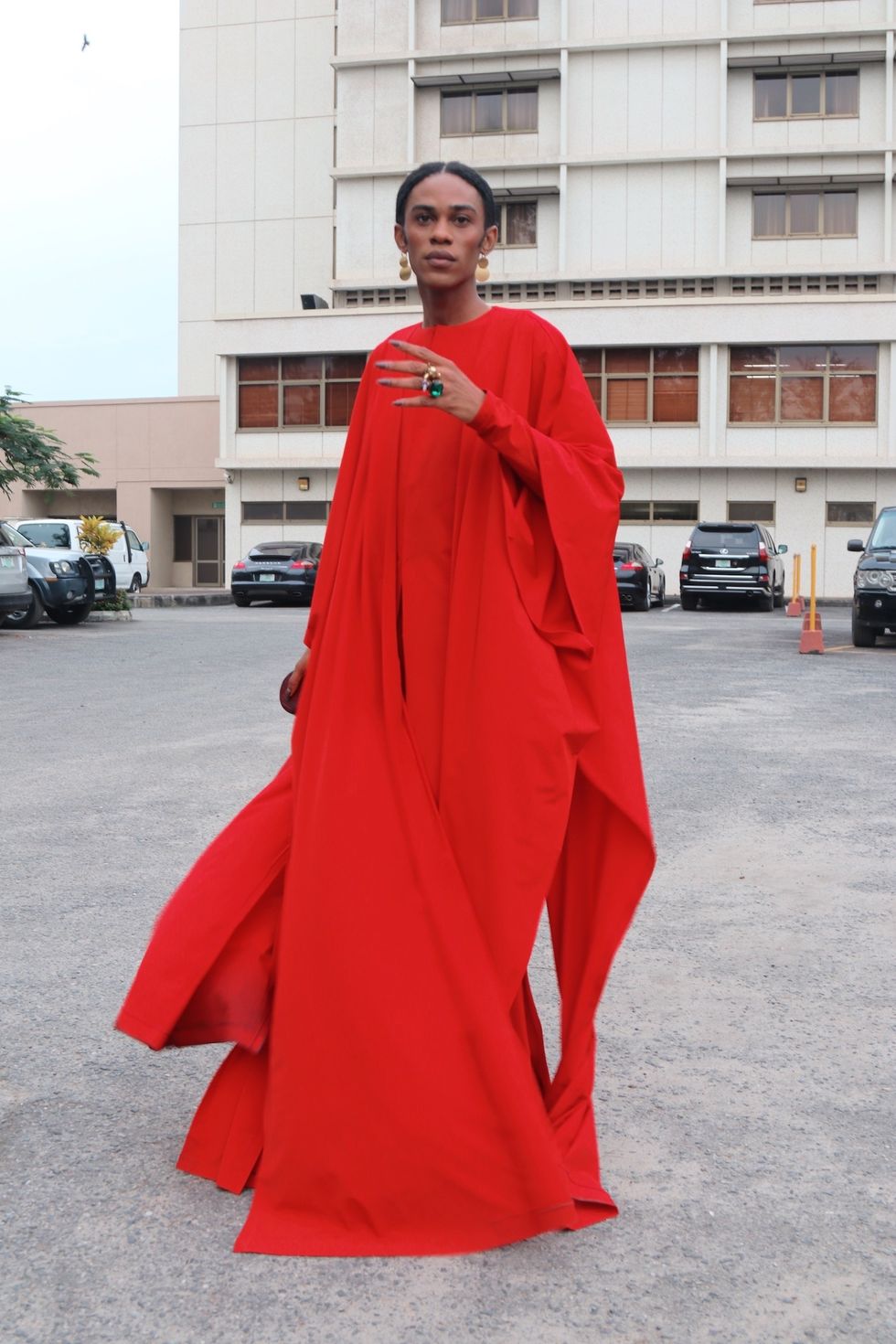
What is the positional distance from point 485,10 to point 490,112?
2617 millimetres

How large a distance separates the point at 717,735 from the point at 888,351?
3029cm

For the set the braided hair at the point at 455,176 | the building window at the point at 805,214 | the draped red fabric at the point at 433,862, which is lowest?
the draped red fabric at the point at 433,862

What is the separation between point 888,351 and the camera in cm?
3728

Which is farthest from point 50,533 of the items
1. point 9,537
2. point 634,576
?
point 634,576

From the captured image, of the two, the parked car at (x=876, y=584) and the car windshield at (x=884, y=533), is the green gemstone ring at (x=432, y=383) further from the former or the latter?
the car windshield at (x=884, y=533)

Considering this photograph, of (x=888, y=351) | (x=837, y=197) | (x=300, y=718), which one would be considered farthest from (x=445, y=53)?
(x=300, y=718)

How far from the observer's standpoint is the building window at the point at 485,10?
1594 inches

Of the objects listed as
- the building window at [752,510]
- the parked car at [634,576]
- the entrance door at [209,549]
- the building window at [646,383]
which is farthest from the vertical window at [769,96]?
the entrance door at [209,549]

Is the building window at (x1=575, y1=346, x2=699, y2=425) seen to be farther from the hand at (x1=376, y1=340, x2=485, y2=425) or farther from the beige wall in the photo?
the hand at (x1=376, y1=340, x2=485, y2=425)

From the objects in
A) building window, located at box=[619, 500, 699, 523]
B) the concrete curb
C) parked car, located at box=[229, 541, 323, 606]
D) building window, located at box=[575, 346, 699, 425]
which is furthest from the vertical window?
the concrete curb

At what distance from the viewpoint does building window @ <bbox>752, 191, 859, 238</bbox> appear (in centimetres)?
4009

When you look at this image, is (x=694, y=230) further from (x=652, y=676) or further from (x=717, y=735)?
(x=717, y=735)

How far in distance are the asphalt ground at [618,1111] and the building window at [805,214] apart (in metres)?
35.3

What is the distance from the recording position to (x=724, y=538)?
29484 millimetres
